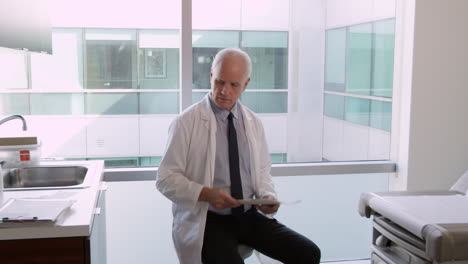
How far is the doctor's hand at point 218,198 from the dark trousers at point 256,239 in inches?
6.1

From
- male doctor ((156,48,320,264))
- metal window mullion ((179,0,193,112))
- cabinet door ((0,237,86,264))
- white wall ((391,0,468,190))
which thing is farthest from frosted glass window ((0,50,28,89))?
white wall ((391,0,468,190))

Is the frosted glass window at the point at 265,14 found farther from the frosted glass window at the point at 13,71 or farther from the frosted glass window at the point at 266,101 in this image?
the frosted glass window at the point at 13,71

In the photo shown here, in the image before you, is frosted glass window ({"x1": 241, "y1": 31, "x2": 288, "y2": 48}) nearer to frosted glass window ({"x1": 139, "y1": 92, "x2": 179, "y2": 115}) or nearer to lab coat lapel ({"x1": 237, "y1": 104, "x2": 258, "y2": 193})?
frosted glass window ({"x1": 139, "y1": 92, "x2": 179, "y2": 115})

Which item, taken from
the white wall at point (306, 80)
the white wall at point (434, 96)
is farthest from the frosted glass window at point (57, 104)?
the white wall at point (434, 96)

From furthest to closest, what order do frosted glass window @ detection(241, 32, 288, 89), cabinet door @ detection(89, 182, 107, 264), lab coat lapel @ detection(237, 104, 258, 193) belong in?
frosted glass window @ detection(241, 32, 288, 89), lab coat lapel @ detection(237, 104, 258, 193), cabinet door @ detection(89, 182, 107, 264)

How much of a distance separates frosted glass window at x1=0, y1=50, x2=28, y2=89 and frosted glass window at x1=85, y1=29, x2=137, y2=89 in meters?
0.36

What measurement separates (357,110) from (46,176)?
2094mm

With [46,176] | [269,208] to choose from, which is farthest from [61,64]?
[269,208]

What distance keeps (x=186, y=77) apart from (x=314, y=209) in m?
1.31

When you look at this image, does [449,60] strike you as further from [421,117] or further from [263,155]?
[263,155]

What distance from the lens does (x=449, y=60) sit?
3.28 metres

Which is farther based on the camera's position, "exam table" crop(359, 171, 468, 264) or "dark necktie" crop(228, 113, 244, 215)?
"dark necktie" crop(228, 113, 244, 215)

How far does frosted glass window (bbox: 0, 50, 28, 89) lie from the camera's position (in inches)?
113

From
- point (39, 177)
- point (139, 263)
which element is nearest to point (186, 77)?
point (39, 177)
